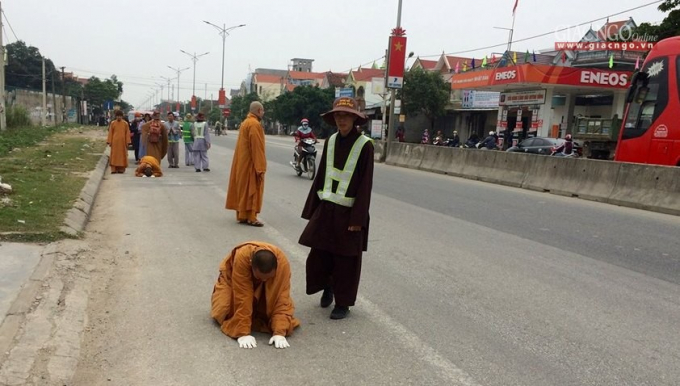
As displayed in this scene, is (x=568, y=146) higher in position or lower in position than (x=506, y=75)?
lower

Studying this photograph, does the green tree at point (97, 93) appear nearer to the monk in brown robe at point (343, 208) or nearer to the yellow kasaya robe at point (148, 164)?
the yellow kasaya robe at point (148, 164)

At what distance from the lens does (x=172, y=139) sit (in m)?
16.6

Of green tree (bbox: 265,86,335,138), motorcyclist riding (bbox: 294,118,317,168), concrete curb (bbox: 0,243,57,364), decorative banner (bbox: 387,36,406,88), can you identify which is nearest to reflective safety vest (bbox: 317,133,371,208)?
concrete curb (bbox: 0,243,57,364)

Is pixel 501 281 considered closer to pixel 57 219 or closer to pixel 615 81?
pixel 57 219

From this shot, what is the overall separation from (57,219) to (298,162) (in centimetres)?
857

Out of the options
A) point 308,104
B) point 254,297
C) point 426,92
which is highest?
point 426,92

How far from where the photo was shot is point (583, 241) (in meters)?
7.54

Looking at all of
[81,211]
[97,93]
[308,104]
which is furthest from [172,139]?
[97,93]

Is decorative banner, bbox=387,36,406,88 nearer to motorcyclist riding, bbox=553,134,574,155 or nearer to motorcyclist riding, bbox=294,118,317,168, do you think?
motorcyclist riding, bbox=553,134,574,155

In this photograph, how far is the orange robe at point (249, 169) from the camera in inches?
308

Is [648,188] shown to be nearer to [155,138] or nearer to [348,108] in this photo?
[348,108]

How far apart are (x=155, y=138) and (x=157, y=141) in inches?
4.0

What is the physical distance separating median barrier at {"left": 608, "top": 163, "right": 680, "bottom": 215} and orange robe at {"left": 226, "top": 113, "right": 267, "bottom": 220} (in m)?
7.91

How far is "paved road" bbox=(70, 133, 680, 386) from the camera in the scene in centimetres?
341
